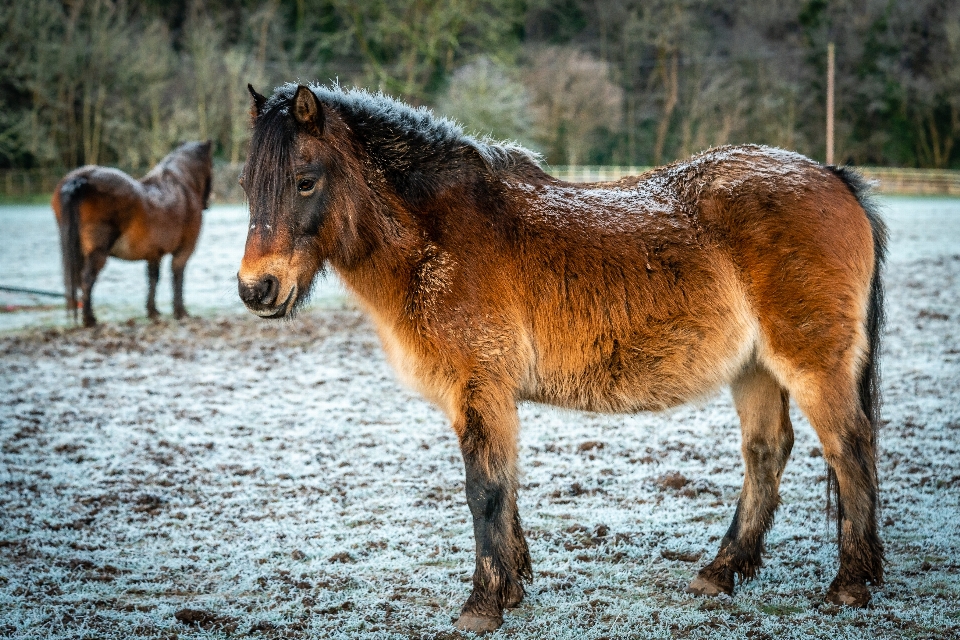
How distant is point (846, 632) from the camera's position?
11.4 feet

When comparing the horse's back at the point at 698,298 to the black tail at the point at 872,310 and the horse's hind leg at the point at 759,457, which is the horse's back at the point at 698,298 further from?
the horse's hind leg at the point at 759,457

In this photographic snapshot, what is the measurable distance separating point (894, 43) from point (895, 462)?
40517mm

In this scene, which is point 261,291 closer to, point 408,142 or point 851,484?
point 408,142

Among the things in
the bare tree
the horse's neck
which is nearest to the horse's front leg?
the horse's neck

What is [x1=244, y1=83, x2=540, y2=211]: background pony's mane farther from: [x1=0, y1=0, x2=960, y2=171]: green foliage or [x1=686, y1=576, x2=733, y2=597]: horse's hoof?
[x1=0, y1=0, x2=960, y2=171]: green foliage

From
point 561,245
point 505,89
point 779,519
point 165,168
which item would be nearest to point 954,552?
point 779,519

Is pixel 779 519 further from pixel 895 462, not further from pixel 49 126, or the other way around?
pixel 49 126

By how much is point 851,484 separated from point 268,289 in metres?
2.68

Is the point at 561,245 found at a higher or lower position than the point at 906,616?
higher

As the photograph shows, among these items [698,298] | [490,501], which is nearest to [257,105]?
[490,501]

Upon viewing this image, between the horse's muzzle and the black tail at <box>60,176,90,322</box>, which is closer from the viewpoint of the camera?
the horse's muzzle

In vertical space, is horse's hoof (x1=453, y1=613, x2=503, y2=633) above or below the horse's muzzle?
below

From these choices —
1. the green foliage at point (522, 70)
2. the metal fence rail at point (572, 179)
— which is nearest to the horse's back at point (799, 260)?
the metal fence rail at point (572, 179)

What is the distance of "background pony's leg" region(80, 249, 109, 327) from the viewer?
1061 centimetres
